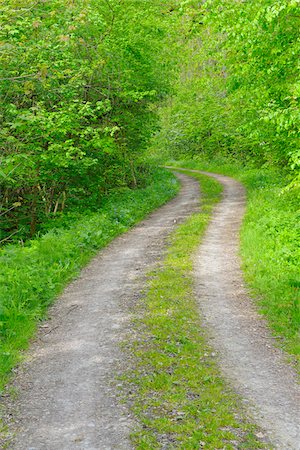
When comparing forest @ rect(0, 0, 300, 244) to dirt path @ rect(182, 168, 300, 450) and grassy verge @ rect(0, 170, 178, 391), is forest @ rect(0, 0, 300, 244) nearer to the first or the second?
grassy verge @ rect(0, 170, 178, 391)

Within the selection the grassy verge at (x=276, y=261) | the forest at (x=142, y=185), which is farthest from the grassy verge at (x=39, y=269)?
the grassy verge at (x=276, y=261)

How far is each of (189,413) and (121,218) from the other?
518 inches

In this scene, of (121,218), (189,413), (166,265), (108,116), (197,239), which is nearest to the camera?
(189,413)

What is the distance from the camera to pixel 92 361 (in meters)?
7.21

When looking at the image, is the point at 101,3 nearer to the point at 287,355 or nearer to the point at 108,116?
the point at 108,116

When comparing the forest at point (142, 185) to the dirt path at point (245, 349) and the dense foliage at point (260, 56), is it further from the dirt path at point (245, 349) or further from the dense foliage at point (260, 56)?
the dirt path at point (245, 349)

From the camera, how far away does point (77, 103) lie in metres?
16.6

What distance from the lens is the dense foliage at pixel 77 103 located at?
13.8 metres

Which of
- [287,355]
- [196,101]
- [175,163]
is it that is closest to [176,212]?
[287,355]

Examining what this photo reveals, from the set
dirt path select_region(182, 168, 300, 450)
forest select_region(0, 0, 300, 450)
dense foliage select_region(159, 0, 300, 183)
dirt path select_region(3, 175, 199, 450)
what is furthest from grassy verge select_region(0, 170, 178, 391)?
dense foliage select_region(159, 0, 300, 183)

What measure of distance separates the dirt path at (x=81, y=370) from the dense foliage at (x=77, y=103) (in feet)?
13.0

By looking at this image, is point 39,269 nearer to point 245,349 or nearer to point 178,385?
point 245,349

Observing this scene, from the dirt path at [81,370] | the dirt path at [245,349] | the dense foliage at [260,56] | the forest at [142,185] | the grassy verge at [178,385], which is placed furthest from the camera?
the dense foliage at [260,56]

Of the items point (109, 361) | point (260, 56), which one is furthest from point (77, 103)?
point (109, 361)
